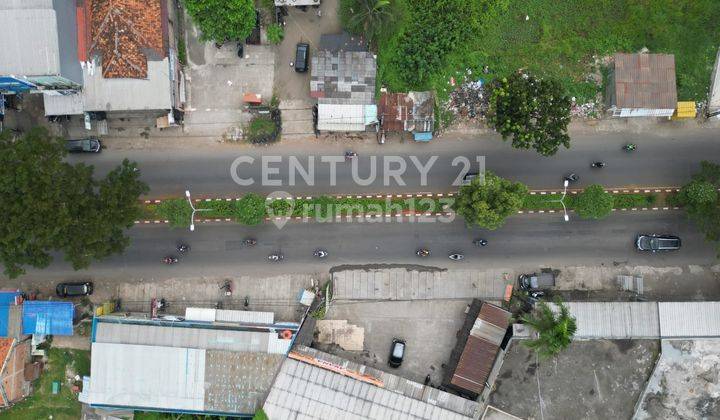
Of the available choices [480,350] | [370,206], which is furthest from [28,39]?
[480,350]

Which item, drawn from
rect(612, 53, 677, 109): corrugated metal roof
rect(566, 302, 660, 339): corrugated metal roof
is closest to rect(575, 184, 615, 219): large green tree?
rect(566, 302, 660, 339): corrugated metal roof

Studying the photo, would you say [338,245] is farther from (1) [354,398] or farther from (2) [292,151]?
(1) [354,398]

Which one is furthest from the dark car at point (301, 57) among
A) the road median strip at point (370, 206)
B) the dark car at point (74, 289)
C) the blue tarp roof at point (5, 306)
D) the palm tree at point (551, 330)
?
the blue tarp roof at point (5, 306)

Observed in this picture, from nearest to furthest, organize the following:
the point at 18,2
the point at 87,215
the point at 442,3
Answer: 1. the point at 87,215
2. the point at 18,2
3. the point at 442,3

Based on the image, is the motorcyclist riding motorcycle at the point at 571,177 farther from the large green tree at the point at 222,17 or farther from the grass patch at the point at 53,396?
the grass patch at the point at 53,396

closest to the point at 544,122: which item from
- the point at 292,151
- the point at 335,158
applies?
the point at 335,158

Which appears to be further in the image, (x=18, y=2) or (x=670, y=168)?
(x=670, y=168)
